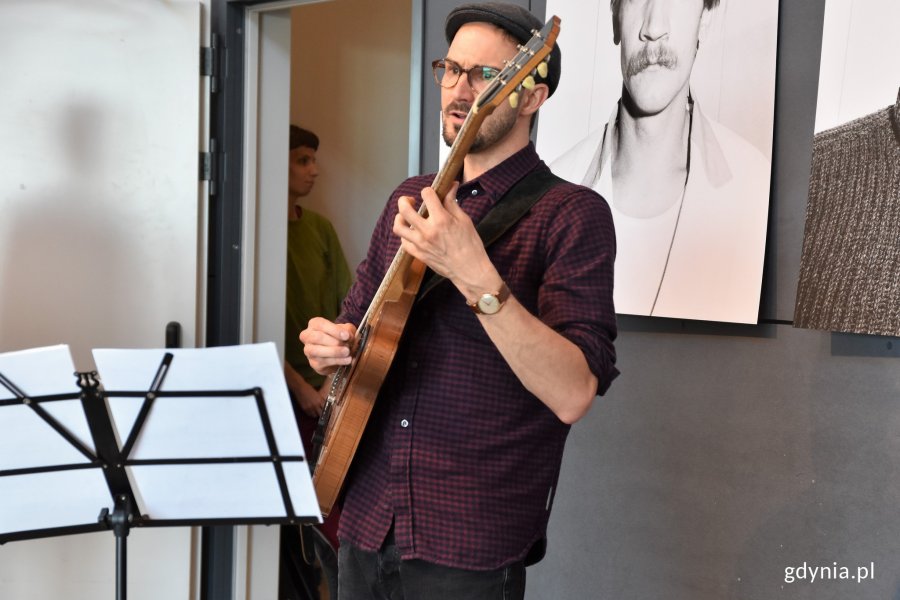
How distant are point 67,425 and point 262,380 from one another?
0.41m

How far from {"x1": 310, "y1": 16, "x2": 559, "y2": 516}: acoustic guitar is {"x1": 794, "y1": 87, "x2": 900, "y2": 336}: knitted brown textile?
2.65 feet

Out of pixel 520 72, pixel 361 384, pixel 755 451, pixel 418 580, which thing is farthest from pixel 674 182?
pixel 418 580

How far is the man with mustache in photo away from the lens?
2160mm

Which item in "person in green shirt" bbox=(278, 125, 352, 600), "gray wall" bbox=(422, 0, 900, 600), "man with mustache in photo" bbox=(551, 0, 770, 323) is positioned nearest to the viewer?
"gray wall" bbox=(422, 0, 900, 600)

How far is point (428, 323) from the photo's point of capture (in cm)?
159

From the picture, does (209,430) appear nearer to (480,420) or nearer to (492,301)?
(480,420)

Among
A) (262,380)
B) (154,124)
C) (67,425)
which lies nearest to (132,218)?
(154,124)

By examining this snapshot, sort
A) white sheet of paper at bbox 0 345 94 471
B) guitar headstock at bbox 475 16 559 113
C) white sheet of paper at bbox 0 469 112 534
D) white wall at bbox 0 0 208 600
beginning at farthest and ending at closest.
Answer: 1. white wall at bbox 0 0 208 600
2. white sheet of paper at bbox 0 469 112 534
3. white sheet of paper at bbox 0 345 94 471
4. guitar headstock at bbox 475 16 559 113

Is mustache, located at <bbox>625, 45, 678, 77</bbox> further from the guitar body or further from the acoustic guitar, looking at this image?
the guitar body

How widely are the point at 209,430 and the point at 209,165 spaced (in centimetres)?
172

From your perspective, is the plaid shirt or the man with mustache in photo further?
the man with mustache in photo

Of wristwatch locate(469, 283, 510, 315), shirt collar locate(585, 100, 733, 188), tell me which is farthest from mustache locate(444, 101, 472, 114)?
shirt collar locate(585, 100, 733, 188)

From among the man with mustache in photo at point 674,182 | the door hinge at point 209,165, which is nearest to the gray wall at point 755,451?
the man with mustache in photo at point 674,182

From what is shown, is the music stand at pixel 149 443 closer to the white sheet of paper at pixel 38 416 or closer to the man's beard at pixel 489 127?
the white sheet of paper at pixel 38 416
